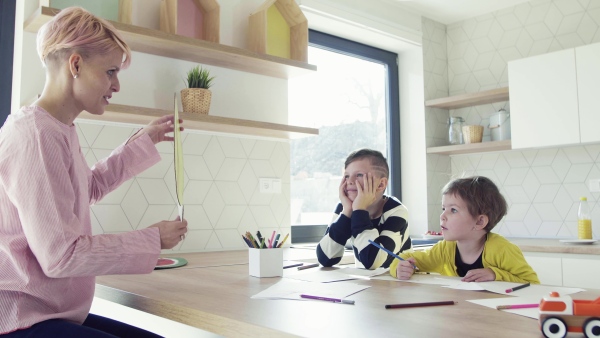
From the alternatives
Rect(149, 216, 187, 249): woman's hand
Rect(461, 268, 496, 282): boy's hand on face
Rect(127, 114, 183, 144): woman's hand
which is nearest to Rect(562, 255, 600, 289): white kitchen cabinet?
Rect(461, 268, 496, 282): boy's hand on face

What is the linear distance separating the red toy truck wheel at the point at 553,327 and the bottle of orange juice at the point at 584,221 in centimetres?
275

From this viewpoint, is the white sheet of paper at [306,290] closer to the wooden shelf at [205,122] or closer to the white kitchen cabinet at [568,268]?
the wooden shelf at [205,122]

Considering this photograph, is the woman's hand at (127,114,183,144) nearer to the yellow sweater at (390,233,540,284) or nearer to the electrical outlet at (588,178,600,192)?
the yellow sweater at (390,233,540,284)

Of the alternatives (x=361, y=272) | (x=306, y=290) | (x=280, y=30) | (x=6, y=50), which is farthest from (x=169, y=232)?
(x=280, y=30)

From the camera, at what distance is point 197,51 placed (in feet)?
7.85

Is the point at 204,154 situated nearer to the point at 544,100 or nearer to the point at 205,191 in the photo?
the point at 205,191

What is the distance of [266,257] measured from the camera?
1554 millimetres

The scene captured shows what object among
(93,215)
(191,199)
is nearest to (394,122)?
(191,199)

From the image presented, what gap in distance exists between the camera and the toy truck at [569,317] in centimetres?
80

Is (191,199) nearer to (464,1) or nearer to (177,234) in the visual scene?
(177,234)

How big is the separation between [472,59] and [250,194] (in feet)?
7.51

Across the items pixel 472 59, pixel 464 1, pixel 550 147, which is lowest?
pixel 550 147

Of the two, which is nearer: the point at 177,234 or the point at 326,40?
the point at 177,234

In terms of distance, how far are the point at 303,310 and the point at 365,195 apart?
0.93m
